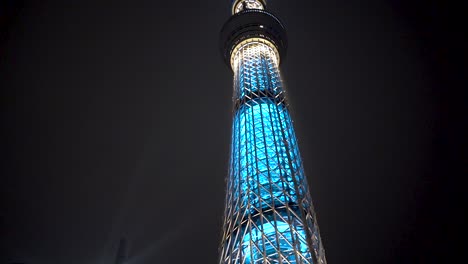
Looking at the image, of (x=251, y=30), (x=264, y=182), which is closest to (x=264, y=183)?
(x=264, y=182)

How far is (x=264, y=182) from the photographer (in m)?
16.8

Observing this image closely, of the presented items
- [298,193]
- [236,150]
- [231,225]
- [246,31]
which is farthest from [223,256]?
[246,31]

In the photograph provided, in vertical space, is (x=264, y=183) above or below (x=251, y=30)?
below

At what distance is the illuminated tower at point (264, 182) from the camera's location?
14.3m

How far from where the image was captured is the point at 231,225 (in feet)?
51.9

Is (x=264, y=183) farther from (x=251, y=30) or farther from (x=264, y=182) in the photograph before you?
(x=251, y=30)

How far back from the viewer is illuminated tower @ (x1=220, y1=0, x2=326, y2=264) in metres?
14.3

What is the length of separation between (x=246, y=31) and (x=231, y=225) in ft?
50.8

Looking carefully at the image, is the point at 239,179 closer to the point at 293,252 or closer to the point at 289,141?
the point at 289,141

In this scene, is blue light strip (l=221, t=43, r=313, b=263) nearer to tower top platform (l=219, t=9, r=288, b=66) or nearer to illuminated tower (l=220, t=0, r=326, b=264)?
illuminated tower (l=220, t=0, r=326, b=264)

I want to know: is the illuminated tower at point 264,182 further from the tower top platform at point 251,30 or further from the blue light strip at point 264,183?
the tower top platform at point 251,30

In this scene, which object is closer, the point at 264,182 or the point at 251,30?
the point at 264,182

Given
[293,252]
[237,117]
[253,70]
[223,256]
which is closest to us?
[293,252]

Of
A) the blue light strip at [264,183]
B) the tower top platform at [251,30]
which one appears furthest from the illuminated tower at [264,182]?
the tower top platform at [251,30]
